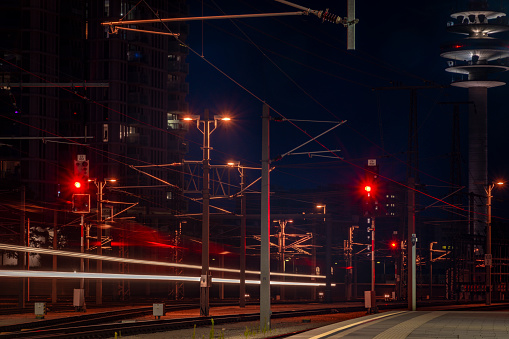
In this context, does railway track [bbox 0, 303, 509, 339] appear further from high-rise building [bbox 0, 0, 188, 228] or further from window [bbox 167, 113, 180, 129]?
window [bbox 167, 113, 180, 129]

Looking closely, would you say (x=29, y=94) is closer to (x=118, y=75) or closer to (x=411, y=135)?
(x=118, y=75)

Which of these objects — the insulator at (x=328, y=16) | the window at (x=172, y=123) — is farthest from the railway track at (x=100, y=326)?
the window at (x=172, y=123)

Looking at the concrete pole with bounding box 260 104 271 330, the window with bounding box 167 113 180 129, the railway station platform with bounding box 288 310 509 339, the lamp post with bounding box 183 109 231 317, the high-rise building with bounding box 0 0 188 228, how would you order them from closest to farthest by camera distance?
the railway station platform with bounding box 288 310 509 339
the concrete pole with bounding box 260 104 271 330
the lamp post with bounding box 183 109 231 317
the high-rise building with bounding box 0 0 188 228
the window with bounding box 167 113 180 129

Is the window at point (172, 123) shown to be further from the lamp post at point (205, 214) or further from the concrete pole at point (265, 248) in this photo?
the concrete pole at point (265, 248)

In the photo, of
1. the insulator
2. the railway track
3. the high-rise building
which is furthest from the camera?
the high-rise building

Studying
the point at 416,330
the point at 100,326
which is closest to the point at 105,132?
the point at 100,326

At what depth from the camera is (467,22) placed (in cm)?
15938

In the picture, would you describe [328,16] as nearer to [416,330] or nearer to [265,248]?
[416,330]

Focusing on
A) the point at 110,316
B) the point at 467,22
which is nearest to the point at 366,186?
the point at 110,316

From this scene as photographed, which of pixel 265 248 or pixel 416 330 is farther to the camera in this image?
pixel 265 248

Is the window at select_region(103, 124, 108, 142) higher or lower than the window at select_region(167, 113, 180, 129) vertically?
lower

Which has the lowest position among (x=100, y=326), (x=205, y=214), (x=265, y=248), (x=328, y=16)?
(x=100, y=326)

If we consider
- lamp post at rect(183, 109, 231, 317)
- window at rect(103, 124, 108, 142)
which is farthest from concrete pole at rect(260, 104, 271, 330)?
window at rect(103, 124, 108, 142)

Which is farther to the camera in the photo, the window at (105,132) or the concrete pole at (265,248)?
the window at (105,132)
